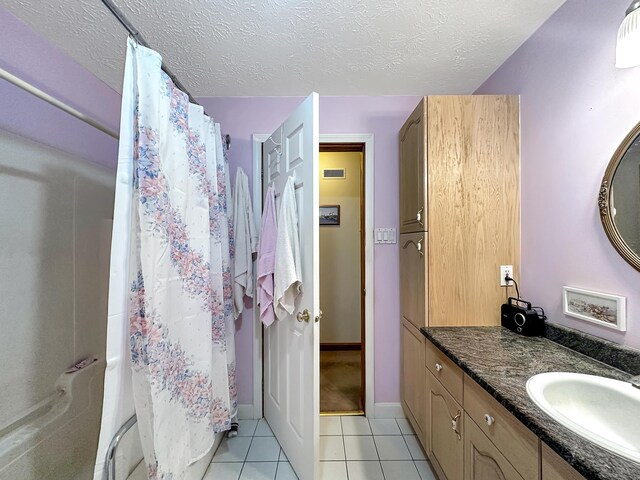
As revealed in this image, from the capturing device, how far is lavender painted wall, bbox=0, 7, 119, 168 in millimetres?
1046

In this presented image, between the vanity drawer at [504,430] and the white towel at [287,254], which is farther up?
the white towel at [287,254]

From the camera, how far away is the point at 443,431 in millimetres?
1215

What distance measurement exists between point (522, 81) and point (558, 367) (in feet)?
4.73

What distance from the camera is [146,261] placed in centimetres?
91

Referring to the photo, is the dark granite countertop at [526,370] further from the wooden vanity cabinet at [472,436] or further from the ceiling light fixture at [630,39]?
the ceiling light fixture at [630,39]

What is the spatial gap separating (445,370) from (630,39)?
1.36 meters

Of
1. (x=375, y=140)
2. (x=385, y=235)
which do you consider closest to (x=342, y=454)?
(x=385, y=235)

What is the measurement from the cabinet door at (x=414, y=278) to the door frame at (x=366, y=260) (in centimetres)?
22

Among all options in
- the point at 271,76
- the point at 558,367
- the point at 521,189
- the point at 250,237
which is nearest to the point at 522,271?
the point at 521,189

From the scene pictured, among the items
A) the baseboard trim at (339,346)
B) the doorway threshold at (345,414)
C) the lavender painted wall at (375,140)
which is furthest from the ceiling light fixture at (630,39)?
the baseboard trim at (339,346)

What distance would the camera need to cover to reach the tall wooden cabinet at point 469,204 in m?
1.41

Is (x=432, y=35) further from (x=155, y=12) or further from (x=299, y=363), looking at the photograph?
(x=299, y=363)

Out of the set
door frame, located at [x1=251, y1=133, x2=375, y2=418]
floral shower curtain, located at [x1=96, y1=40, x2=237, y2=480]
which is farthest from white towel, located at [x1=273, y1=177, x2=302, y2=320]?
door frame, located at [x1=251, y1=133, x2=375, y2=418]

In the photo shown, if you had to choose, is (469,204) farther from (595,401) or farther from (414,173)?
(595,401)
